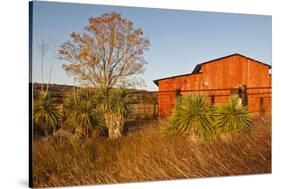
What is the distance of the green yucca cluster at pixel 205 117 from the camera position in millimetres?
9125

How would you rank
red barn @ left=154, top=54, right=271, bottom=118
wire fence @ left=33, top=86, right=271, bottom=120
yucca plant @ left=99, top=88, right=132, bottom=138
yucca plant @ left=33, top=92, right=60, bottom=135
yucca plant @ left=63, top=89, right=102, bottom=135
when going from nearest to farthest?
yucca plant @ left=33, top=92, right=60, bottom=135
yucca plant @ left=63, top=89, right=102, bottom=135
yucca plant @ left=99, top=88, right=132, bottom=138
wire fence @ left=33, top=86, right=271, bottom=120
red barn @ left=154, top=54, right=271, bottom=118

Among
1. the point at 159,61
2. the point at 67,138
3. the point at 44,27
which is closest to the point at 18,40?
the point at 44,27

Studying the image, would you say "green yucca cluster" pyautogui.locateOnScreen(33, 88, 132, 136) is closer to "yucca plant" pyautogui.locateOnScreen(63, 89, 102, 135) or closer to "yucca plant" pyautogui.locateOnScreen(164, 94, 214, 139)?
"yucca plant" pyautogui.locateOnScreen(63, 89, 102, 135)

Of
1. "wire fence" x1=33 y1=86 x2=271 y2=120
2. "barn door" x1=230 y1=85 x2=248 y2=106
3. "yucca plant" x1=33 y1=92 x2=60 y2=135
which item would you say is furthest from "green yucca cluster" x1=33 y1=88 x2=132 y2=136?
"barn door" x1=230 y1=85 x2=248 y2=106

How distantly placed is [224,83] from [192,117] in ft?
2.41

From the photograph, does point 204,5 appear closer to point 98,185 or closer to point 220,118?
point 220,118

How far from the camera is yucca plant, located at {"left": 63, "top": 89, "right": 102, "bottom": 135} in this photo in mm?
8516

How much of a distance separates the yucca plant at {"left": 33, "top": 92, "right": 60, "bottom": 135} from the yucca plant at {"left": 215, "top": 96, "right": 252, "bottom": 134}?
96.4 inches

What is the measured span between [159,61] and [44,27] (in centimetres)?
173

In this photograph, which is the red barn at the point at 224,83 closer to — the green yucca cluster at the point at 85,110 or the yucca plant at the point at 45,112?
the green yucca cluster at the point at 85,110

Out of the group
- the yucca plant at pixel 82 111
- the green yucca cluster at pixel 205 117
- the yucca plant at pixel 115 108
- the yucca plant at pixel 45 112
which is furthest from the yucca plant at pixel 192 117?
the yucca plant at pixel 45 112

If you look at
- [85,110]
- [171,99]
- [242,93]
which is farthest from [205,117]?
[85,110]

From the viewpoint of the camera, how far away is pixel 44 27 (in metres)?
8.34

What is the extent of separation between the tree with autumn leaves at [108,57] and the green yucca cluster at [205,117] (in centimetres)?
77
